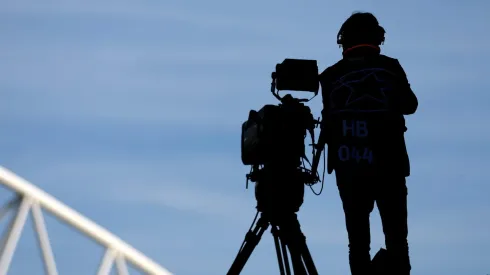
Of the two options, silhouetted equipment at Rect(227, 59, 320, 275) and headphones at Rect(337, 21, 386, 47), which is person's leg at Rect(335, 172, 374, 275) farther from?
headphones at Rect(337, 21, 386, 47)

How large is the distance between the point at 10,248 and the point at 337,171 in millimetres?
7205

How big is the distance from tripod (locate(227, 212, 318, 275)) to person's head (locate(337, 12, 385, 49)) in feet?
7.02

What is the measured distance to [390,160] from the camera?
920cm

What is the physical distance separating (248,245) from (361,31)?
286 centimetres

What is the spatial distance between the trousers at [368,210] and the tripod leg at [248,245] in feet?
4.40

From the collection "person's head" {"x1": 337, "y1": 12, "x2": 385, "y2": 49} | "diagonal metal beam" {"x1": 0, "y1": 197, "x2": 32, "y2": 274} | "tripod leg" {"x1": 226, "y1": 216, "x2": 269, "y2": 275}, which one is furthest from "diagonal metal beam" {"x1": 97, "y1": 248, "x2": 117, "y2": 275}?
"person's head" {"x1": 337, "y1": 12, "x2": 385, "y2": 49}

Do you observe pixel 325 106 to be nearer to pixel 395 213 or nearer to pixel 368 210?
pixel 368 210

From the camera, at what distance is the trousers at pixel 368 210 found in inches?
359

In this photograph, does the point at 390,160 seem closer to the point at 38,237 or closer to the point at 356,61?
the point at 356,61

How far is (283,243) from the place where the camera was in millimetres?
10047

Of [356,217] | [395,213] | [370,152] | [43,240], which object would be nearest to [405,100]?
[370,152]

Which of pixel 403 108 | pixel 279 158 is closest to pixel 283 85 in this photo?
pixel 279 158

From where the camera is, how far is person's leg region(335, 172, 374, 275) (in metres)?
9.11

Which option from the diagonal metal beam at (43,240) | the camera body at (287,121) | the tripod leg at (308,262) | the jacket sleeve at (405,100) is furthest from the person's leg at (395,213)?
the diagonal metal beam at (43,240)
